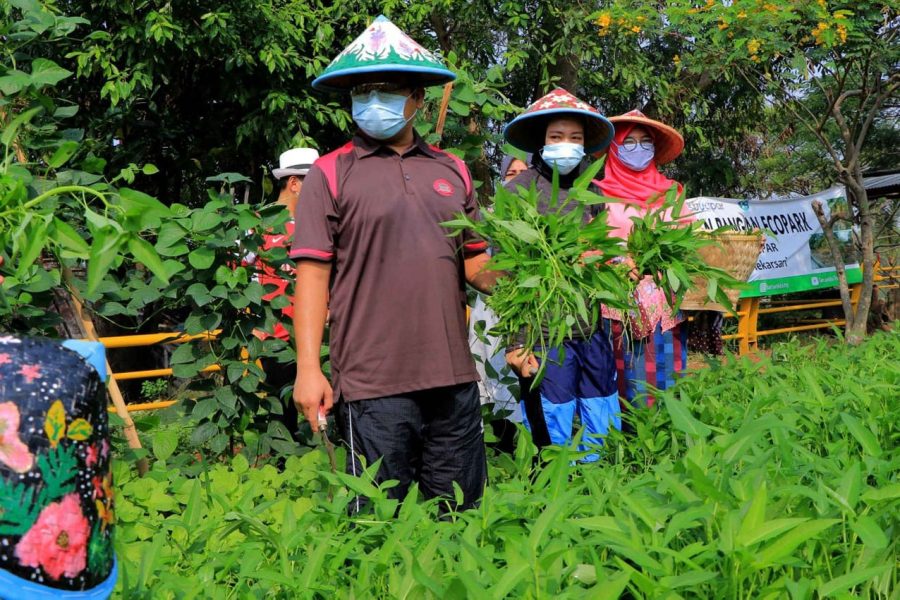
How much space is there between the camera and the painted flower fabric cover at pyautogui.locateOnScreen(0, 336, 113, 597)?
931mm

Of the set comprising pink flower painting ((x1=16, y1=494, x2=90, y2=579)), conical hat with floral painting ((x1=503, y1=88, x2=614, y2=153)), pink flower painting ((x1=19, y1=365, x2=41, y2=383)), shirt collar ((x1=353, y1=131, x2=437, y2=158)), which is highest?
conical hat with floral painting ((x1=503, y1=88, x2=614, y2=153))

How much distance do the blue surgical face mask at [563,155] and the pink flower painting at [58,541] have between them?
8.80 feet

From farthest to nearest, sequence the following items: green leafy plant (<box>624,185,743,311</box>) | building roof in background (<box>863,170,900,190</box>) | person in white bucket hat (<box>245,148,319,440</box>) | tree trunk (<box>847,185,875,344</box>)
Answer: building roof in background (<box>863,170,900,190</box>) → tree trunk (<box>847,185,875,344</box>) → person in white bucket hat (<box>245,148,319,440</box>) → green leafy plant (<box>624,185,743,311</box>)

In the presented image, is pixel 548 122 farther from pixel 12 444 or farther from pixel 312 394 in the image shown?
pixel 12 444

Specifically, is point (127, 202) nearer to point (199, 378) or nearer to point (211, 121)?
point (199, 378)

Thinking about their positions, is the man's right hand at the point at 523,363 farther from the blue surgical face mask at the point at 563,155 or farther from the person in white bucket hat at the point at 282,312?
the person in white bucket hat at the point at 282,312

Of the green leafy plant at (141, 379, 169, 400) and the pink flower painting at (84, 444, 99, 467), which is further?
the green leafy plant at (141, 379, 169, 400)

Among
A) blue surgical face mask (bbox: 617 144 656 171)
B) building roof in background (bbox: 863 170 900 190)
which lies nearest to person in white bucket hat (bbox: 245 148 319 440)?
blue surgical face mask (bbox: 617 144 656 171)

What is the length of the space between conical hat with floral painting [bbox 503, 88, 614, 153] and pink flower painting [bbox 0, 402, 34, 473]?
2739mm

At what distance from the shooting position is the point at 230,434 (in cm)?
352

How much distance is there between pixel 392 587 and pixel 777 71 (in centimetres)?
924

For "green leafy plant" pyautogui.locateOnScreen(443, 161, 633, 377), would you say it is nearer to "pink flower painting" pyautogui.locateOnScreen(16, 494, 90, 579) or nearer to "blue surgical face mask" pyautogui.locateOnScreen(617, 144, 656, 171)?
"pink flower painting" pyautogui.locateOnScreen(16, 494, 90, 579)

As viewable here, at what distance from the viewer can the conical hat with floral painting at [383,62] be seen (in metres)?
2.56

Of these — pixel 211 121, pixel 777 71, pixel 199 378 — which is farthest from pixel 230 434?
pixel 777 71
